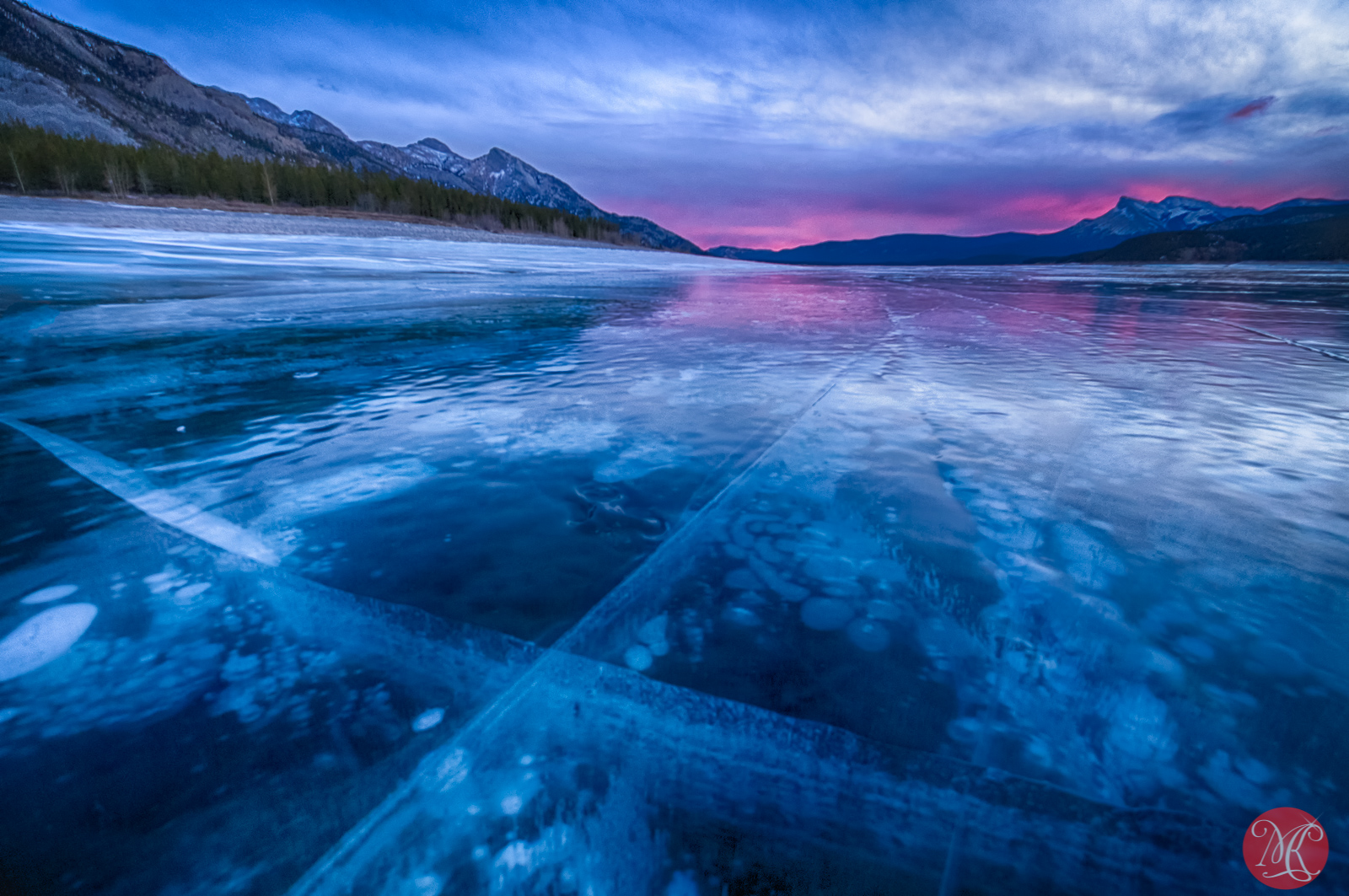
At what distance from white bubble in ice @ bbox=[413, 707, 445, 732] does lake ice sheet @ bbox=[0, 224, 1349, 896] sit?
16mm

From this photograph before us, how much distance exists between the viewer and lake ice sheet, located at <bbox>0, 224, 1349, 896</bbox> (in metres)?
0.72

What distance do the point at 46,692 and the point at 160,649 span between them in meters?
0.15

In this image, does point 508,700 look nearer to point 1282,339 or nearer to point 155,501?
point 155,501

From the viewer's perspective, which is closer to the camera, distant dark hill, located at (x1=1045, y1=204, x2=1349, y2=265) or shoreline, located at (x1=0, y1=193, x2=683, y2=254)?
shoreline, located at (x1=0, y1=193, x2=683, y2=254)

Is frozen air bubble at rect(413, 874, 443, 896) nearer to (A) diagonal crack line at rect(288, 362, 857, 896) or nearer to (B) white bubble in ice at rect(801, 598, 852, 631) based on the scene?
(A) diagonal crack line at rect(288, 362, 857, 896)

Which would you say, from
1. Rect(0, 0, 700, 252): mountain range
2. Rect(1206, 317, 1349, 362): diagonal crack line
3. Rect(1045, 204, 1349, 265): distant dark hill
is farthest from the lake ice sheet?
Rect(1045, 204, 1349, 265): distant dark hill

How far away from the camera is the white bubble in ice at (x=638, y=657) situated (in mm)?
1012

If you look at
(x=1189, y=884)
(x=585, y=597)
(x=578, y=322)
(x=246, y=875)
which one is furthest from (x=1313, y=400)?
(x=578, y=322)

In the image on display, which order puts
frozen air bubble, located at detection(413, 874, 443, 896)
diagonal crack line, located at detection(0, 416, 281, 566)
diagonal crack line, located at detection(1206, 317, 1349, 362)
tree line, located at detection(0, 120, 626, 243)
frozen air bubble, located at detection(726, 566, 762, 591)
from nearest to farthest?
frozen air bubble, located at detection(413, 874, 443, 896), frozen air bubble, located at detection(726, 566, 762, 591), diagonal crack line, located at detection(0, 416, 281, 566), diagonal crack line, located at detection(1206, 317, 1349, 362), tree line, located at detection(0, 120, 626, 243)

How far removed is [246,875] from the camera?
67 centimetres

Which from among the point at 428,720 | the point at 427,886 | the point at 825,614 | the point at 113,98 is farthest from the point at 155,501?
the point at 113,98

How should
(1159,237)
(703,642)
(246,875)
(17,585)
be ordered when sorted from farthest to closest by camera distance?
(1159,237)
(17,585)
(703,642)
(246,875)

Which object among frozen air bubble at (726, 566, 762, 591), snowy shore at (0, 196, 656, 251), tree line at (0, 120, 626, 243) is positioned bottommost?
frozen air bubble at (726, 566, 762, 591)

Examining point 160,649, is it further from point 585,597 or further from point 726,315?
point 726,315
